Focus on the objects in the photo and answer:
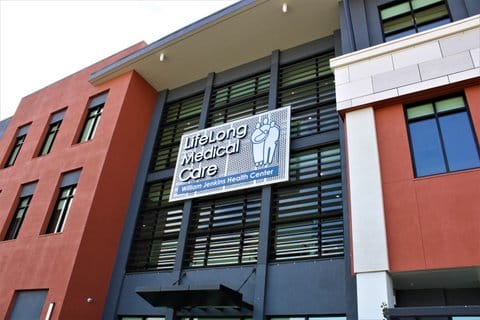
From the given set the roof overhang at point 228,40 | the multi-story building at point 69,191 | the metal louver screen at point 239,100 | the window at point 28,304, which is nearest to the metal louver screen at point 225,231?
the multi-story building at point 69,191

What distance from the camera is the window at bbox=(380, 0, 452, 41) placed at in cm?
1059

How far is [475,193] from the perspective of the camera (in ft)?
24.6

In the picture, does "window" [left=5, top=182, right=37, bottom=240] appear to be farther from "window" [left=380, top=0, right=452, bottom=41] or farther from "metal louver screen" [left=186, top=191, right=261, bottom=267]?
"window" [left=380, top=0, right=452, bottom=41]

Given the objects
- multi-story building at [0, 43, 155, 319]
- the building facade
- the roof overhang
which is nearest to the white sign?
multi-story building at [0, 43, 155, 319]

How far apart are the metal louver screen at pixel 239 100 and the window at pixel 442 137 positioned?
5.74 m

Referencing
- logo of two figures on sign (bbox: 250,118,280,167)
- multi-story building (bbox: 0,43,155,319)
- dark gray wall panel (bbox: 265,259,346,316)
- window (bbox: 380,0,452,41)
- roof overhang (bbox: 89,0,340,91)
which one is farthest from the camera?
roof overhang (bbox: 89,0,340,91)

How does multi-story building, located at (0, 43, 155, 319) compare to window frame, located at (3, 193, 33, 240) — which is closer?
multi-story building, located at (0, 43, 155, 319)

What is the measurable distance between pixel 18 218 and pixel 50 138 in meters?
3.81

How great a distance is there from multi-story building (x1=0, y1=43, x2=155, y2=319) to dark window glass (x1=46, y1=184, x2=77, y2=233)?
0.04 m

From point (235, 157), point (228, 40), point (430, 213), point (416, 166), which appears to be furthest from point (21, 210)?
point (430, 213)

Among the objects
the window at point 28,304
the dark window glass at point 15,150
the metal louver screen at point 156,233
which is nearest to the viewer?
the window at point 28,304

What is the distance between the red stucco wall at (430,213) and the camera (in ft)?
23.7

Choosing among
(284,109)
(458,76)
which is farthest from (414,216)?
(284,109)

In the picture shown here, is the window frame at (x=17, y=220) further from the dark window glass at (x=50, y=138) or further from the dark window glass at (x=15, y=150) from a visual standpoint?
the dark window glass at (x=15, y=150)
